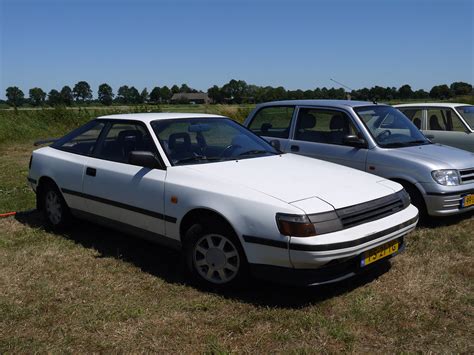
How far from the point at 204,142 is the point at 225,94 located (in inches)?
2863

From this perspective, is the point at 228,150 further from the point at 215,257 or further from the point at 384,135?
the point at 384,135

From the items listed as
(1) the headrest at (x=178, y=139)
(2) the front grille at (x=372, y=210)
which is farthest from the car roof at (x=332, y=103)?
(1) the headrest at (x=178, y=139)

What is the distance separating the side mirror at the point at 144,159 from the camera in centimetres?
437

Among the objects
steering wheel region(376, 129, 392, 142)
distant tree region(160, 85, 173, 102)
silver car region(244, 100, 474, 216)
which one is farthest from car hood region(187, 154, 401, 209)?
distant tree region(160, 85, 173, 102)

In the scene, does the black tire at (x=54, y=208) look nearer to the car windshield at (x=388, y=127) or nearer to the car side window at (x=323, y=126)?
the car side window at (x=323, y=126)

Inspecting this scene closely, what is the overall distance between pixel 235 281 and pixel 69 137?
3086 millimetres

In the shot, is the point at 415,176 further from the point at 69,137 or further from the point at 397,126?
the point at 69,137

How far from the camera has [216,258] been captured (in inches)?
156

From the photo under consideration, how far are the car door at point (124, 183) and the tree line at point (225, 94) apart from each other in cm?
551

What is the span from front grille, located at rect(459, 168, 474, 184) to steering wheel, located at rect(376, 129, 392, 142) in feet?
3.43

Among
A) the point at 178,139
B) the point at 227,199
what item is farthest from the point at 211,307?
the point at 178,139

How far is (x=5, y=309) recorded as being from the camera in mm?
3771

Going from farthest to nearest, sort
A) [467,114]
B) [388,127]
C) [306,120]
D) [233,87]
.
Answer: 1. [233,87]
2. [467,114]
3. [306,120]
4. [388,127]

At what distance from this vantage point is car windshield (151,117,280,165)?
4559 mm
